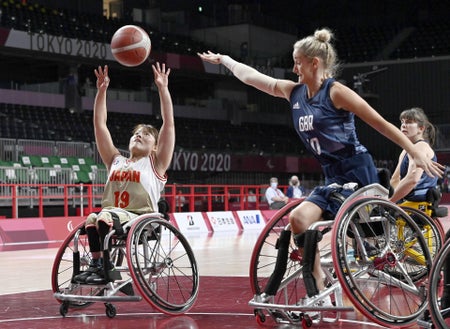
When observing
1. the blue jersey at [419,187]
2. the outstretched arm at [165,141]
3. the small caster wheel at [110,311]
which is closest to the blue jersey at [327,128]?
the outstretched arm at [165,141]

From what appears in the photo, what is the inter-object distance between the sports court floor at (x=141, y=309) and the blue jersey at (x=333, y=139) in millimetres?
872

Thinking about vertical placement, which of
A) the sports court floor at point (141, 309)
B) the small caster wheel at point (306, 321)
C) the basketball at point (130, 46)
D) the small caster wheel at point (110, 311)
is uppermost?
the basketball at point (130, 46)

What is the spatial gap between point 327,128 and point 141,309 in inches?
81.6

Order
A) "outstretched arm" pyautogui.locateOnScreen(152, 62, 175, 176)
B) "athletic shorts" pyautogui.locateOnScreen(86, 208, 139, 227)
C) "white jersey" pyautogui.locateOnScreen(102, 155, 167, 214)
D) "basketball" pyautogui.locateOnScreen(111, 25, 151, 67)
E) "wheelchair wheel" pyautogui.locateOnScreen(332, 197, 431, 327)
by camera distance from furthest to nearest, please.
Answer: "basketball" pyautogui.locateOnScreen(111, 25, 151, 67) < "outstretched arm" pyautogui.locateOnScreen(152, 62, 175, 176) < "white jersey" pyautogui.locateOnScreen(102, 155, 167, 214) < "athletic shorts" pyautogui.locateOnScreen(86, 208, 139, 227) < "wheelchair wheel" pyautogui.locateOnScreen(332, 197, 431, 327)

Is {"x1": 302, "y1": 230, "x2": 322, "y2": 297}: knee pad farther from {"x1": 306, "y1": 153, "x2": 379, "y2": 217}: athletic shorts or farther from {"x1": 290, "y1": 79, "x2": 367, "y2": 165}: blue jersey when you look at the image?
{"x1": 290, "y1": 79, "x2": 367, "y2": 165}: blue jersey

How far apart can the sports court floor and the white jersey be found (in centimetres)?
→ 72

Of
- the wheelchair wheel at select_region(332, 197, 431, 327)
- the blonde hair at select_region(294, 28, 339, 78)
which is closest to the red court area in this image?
the wheelchair wheel at select_region(332, 197, 431, 327)

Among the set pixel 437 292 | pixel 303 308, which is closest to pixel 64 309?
pixel 303 308

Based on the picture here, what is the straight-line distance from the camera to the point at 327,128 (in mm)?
4574

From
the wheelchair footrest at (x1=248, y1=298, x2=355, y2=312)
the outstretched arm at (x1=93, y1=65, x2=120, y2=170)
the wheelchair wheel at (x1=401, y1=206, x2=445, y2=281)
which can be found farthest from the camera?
the wheelchair wheel at (x1=401, y1=206, x2=445, y2=281)

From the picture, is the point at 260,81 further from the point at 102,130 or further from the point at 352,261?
the point at 102,130

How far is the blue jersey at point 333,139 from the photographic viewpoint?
4578mm

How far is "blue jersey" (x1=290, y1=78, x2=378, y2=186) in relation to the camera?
458 centimetres

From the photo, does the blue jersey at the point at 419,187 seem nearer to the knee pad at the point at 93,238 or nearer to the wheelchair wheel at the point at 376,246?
the wheelchair wheel at the point at 376,246
